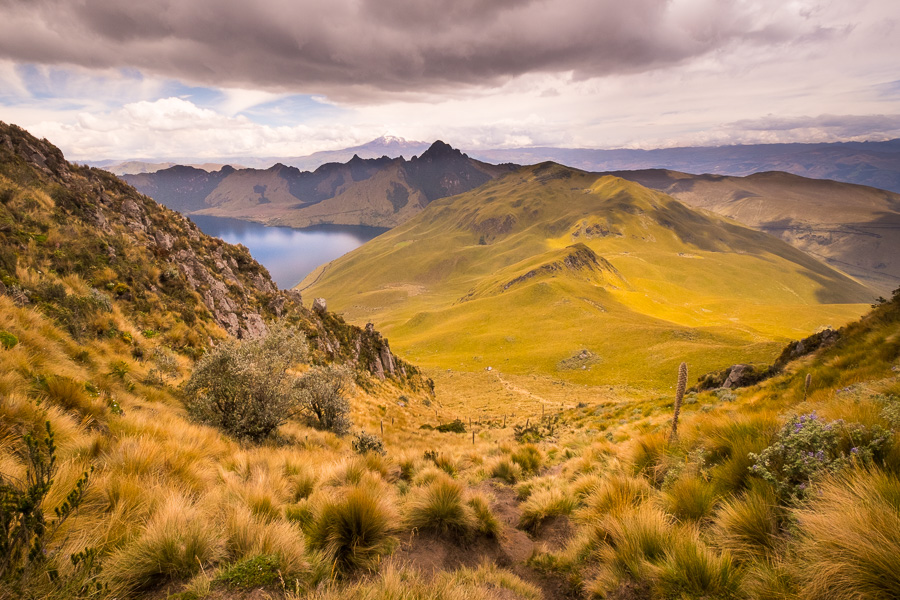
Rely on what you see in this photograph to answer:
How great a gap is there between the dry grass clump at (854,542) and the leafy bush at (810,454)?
1.62ft

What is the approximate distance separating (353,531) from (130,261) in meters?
24.5

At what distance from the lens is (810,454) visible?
4457 millimetres

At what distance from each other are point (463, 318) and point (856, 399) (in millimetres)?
120924

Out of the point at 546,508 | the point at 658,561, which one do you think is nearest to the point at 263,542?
the point at 658,561

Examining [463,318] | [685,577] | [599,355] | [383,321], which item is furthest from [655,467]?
[383,321]

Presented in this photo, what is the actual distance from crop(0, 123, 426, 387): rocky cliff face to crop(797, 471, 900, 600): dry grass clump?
685 inches

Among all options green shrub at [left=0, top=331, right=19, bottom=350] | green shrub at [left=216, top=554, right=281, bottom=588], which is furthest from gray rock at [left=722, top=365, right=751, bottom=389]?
green shrub at [left=0, top=331, right=19, bottom=350]

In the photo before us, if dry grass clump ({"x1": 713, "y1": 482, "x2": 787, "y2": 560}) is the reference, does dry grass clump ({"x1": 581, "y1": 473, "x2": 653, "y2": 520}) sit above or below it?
below

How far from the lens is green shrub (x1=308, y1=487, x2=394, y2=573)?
15.7 ft

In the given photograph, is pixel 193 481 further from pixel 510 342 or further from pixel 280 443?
pixel 510 342

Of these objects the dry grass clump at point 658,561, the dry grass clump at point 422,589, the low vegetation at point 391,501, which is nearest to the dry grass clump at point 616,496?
the low vegetation at point 391,501

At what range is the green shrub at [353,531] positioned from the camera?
4.77 meters

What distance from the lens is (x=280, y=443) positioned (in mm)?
10992

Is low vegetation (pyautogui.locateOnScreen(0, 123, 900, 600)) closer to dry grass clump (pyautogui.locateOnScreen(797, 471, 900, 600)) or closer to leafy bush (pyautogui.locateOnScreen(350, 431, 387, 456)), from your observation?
dry grass clump (pyautogui.locateOnScreen(797, 471, 900, 600))
